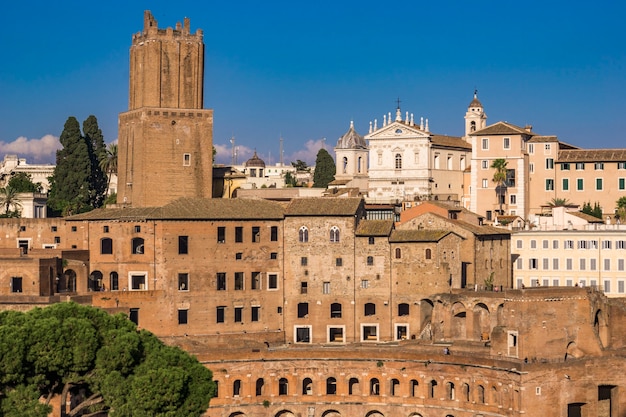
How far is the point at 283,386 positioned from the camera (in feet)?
217

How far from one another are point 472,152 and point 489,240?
16528 millimetres

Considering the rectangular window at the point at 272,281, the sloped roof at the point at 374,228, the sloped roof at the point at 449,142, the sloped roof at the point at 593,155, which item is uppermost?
the sloped roof at the point at 449,142

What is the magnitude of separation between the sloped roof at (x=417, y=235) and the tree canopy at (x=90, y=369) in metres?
18.5

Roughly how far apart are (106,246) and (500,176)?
28.3 metres

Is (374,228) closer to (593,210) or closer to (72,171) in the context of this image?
(593,210)

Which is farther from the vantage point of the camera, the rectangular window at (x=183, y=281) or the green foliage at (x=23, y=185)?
the green foliage at (x=23, y=185)

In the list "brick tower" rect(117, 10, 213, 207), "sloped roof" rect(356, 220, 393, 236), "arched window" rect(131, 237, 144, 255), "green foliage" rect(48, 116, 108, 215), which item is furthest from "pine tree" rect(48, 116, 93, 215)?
"sloped roof" rect(356, 220, 393, 236)

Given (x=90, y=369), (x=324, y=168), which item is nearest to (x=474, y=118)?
(x=324, y=168)

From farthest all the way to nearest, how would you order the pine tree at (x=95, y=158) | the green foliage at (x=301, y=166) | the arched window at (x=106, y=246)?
the green foliage at (x=301, y=166) → the pine tree at (x=95, y=158) → the arched window at (x=106, y=246)

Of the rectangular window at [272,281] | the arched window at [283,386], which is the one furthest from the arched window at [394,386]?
the rectangular window at [272,281]

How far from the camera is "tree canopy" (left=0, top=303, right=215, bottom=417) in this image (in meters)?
48.7

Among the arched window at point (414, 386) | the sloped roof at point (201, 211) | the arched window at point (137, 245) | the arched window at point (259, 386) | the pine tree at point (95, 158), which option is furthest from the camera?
the pine tree at point (95, 158)

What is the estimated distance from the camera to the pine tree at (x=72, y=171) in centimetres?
8844

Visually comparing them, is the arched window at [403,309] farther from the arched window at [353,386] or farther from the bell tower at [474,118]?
the bell tower at [474,118]
